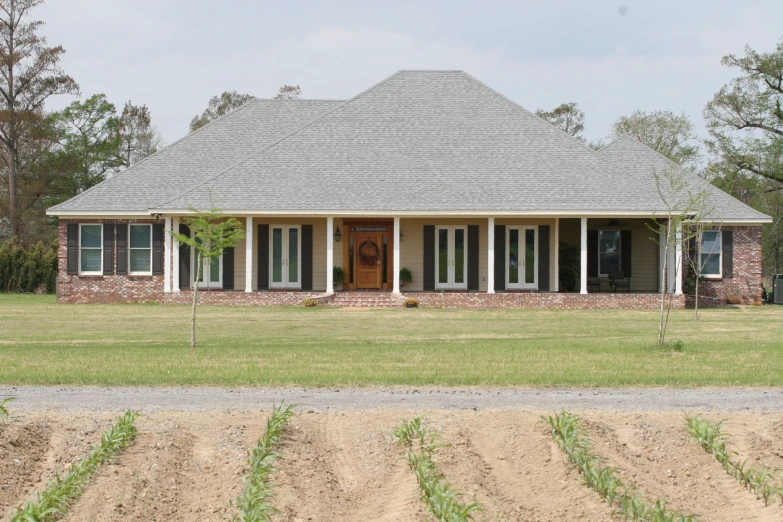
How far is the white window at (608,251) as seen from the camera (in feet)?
111

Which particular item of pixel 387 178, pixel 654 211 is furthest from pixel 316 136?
pixel 654 211

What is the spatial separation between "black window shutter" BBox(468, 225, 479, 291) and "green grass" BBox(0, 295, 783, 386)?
412cm

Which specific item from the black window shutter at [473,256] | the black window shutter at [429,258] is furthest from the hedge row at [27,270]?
the black window shutter at [473,256]

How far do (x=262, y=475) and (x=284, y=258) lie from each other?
945 inches

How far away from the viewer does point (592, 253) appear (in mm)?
33750

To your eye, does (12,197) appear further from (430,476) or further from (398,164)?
(430,476)

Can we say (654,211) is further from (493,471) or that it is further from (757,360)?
(493,471)

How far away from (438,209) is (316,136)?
21.7ft

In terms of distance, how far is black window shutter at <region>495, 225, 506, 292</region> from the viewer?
31.2 meters

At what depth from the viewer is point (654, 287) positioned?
33781mm

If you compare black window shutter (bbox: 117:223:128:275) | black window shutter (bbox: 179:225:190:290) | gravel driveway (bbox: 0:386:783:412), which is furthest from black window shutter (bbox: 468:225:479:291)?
gravel driveway (bbox: 0:386:783:412)

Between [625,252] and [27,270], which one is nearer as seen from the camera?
[625,252]

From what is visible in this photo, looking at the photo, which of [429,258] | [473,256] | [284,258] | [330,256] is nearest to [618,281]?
[473,256]

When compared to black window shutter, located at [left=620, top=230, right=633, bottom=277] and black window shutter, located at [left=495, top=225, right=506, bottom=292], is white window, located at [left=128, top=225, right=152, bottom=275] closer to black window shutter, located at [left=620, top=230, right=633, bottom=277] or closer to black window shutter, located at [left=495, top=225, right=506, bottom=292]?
black window shutter, located at [left=495, top=225, right=506, bottom=292]
